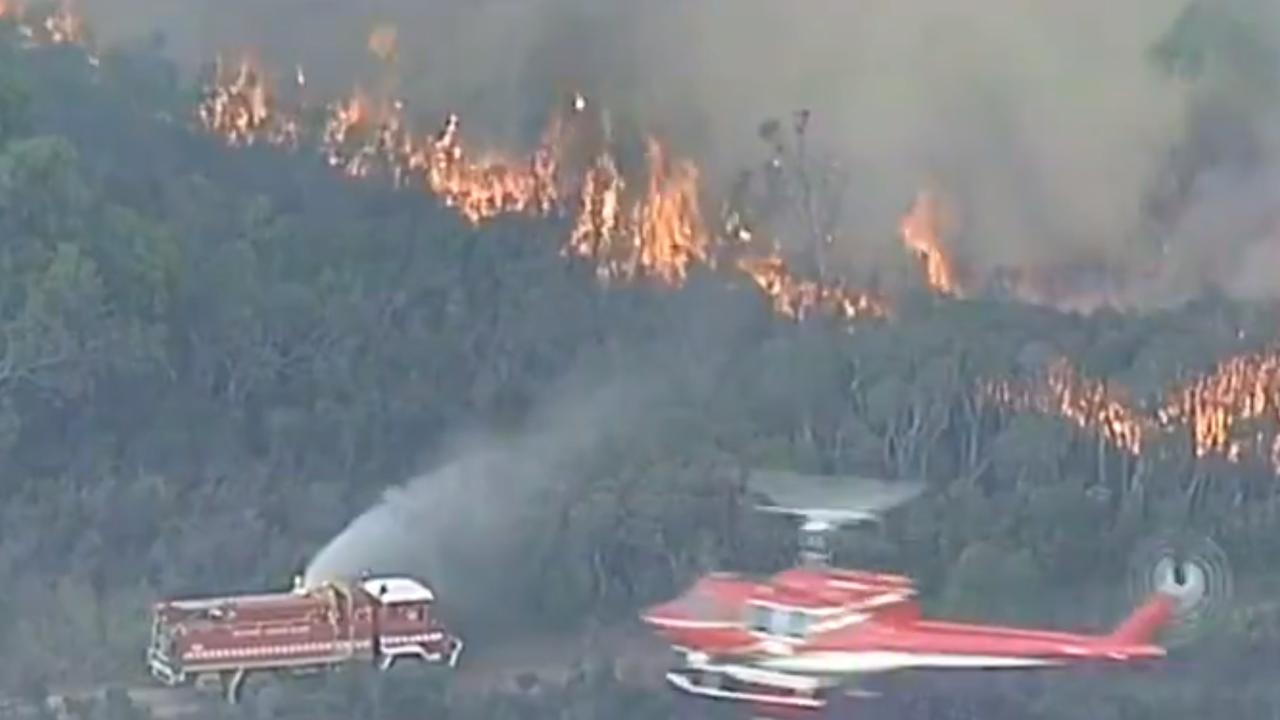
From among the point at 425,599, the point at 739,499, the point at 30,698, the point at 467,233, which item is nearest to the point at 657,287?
the point at 467,233

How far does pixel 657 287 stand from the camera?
6.91 meters

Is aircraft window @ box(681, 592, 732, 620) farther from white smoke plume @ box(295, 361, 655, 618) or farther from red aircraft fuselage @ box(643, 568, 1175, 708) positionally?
white smoke plume @ box(295, 361, 655, 618)

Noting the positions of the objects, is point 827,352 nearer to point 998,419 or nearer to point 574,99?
point 998,419

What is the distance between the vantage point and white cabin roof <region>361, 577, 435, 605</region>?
5535 mm

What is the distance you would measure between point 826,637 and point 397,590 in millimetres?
885

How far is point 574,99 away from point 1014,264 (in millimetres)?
1165

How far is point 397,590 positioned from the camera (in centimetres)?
557

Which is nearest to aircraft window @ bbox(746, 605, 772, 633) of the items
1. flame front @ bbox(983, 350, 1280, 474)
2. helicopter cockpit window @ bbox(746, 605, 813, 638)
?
helicopter cockpit window @ bbox(746, 605, 813, 638)

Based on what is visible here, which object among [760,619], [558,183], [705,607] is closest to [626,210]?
[558,183]

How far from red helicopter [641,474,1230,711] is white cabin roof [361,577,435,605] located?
422 millimetres

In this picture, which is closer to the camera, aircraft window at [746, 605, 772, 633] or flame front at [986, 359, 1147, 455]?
aircraft window at [746, 605, 772, 633]

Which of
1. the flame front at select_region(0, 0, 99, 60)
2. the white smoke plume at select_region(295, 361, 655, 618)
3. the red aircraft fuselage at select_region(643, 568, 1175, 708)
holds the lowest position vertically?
the red aircraft fuselage at select_region(643, 568, 1175, 708)

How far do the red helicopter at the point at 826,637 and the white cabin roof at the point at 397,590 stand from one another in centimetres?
42

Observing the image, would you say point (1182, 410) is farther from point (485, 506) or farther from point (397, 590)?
point (397, 590)
